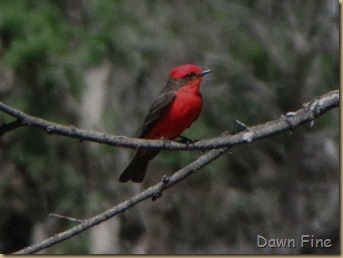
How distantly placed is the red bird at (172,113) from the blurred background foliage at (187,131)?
460 cm

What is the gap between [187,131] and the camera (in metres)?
11.2

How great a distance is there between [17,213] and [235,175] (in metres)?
3.26

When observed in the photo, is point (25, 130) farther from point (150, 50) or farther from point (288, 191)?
point (288, 191)

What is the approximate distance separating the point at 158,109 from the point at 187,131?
5.07 m

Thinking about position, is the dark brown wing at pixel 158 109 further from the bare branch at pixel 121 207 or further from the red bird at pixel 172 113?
the bare branch at pixel 121 207

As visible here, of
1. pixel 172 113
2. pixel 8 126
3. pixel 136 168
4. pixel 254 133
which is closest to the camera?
pixel 8 126

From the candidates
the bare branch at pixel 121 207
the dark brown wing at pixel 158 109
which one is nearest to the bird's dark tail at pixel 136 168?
the dark brown wing at pixel 158 109

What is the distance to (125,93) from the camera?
42.3ft

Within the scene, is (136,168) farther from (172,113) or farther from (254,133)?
(254,133)

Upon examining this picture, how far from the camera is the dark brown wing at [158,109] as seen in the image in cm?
610

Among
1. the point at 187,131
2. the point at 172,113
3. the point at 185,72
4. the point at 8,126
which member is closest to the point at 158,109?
the point at 172,113

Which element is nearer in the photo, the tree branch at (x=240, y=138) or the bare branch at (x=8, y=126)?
the bare branch at (x=8, y=126)

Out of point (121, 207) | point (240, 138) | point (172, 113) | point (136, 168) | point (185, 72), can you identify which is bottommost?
point (121, 207)

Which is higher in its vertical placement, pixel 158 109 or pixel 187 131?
pixel 187 131
